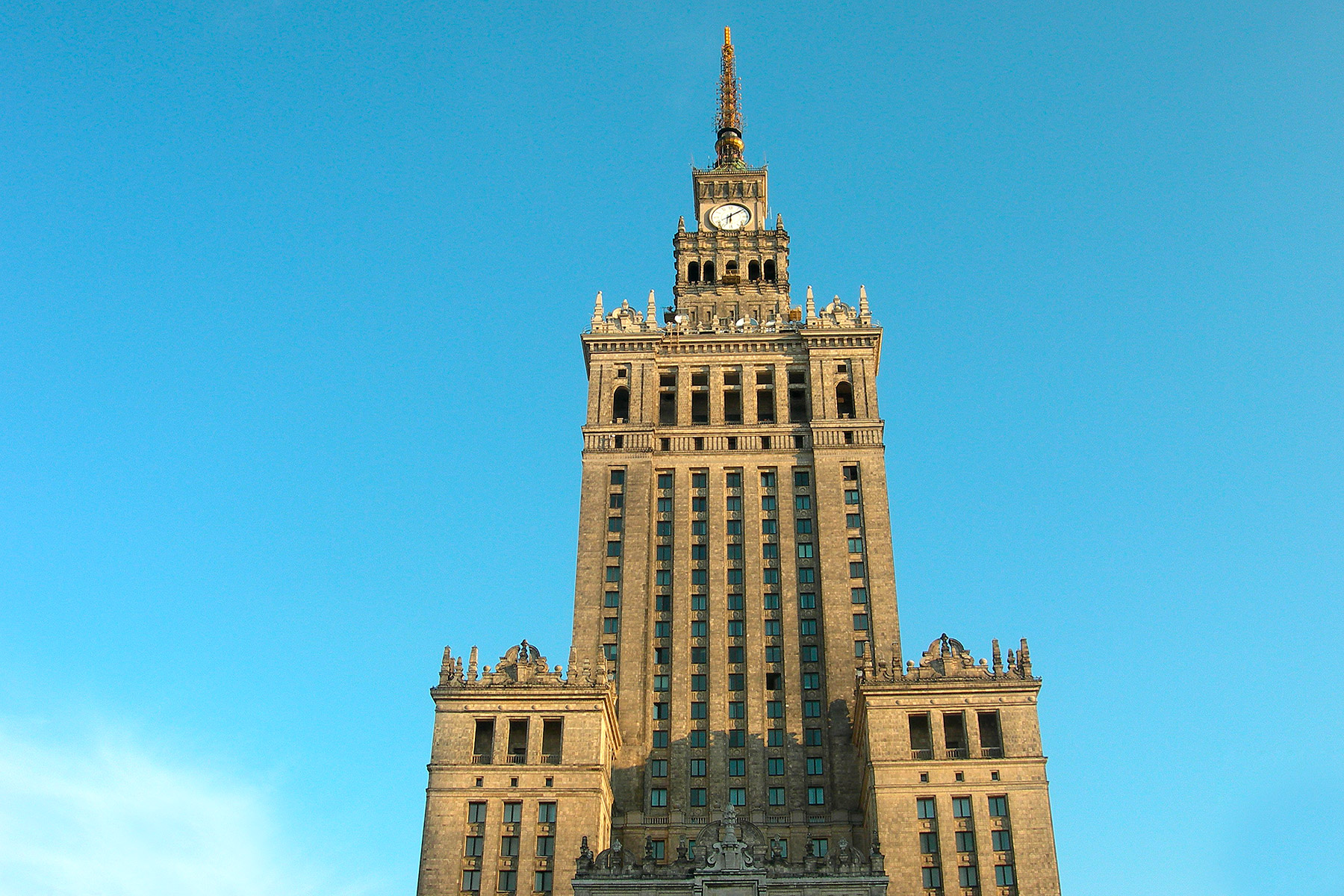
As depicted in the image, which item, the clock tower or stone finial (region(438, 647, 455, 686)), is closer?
stone finial (region(438, 647, 455, 686))

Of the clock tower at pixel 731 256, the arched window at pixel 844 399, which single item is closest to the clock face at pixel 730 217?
the clock tower at pixel 731 256

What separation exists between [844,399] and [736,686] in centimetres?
2551

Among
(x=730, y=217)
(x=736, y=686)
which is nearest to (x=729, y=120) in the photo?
(x=730, y=217)

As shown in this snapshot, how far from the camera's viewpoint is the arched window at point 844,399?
4190 inches

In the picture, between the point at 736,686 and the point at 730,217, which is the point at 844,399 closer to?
the point at 736,686

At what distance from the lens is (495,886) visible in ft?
256

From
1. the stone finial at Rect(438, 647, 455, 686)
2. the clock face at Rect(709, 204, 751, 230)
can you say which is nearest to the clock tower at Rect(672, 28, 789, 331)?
the clock face at Rect(709, 204, 751, 230)

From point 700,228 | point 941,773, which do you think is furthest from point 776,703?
point 700,228

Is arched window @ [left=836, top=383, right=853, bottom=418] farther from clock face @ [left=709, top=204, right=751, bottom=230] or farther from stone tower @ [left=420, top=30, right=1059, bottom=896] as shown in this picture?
clock face @ [left=709, top=204, right=751, bottom=230]

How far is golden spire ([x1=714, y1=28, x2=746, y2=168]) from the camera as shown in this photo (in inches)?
5295

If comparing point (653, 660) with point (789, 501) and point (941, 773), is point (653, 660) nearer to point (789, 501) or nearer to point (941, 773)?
point (789, 501)

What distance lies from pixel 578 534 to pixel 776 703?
1846 centimetres

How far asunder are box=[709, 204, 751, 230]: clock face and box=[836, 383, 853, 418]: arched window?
979 inches

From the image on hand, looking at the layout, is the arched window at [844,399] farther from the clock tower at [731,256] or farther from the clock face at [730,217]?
the clock face at [730,217]
